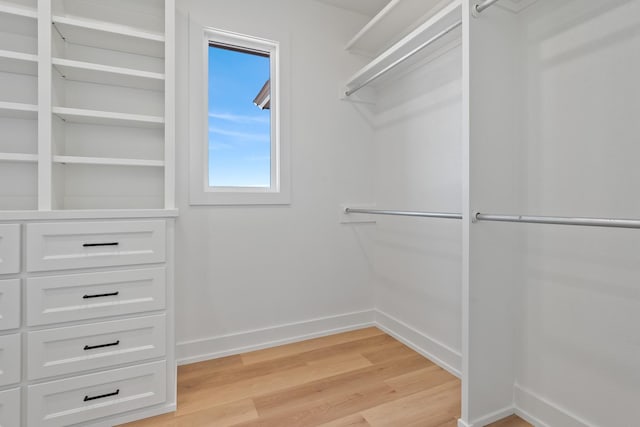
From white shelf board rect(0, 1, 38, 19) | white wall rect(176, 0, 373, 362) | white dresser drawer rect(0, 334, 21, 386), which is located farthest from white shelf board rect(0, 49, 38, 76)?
white dresser drawer rect(0, 334, 21, 386)

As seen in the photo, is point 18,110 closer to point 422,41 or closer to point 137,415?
point 137,415

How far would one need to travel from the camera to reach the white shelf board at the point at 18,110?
128 cm

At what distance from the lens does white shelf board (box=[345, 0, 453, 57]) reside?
176 cm

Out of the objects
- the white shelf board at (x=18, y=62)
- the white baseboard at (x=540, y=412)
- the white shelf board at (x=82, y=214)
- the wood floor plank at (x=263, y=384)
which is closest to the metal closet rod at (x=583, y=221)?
the white baseboard at (x=540, y=412)

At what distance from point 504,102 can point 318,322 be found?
5.86ft

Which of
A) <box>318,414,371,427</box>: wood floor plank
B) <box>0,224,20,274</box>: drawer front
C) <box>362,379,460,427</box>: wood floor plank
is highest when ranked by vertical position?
<box>0,224,20,274</box>: drawer front

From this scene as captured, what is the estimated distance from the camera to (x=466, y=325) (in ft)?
4.19

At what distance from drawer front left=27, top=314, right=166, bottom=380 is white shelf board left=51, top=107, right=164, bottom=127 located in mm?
963

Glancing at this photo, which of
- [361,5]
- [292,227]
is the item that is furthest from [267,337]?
[361,5]

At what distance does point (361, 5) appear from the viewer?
222 cm

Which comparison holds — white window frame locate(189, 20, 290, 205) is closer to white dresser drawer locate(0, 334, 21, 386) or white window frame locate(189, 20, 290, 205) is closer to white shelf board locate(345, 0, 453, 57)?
white shelf board locate(345, 0, 453, 57)

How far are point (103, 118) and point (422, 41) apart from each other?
1.74 metres

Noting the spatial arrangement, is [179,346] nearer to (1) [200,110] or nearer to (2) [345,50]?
(1) [200,110]

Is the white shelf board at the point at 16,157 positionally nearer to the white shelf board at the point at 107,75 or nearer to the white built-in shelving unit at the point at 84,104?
the white built-in shelving unit at the point at 84,104
